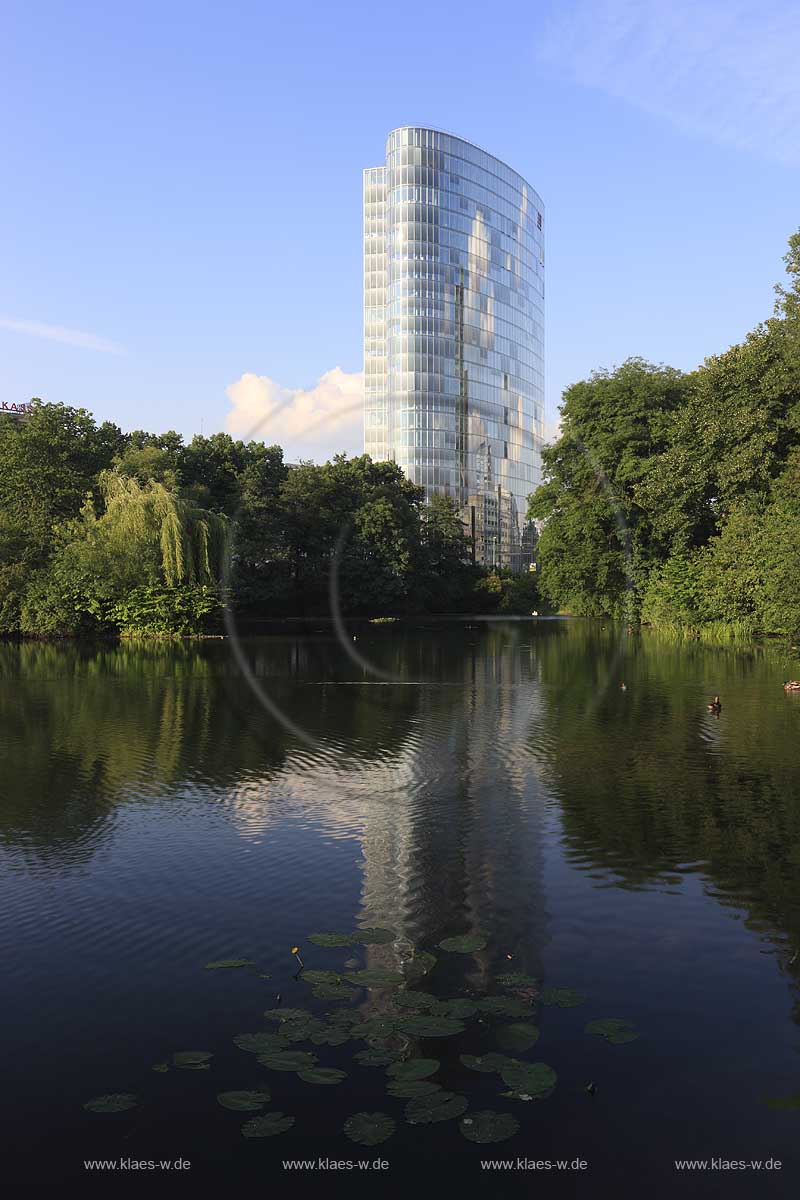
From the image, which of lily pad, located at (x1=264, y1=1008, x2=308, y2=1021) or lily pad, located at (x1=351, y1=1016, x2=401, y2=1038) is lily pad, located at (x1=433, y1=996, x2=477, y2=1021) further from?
lily pad, located at (x1=264, y1=1008, x2=308, y2=1021)

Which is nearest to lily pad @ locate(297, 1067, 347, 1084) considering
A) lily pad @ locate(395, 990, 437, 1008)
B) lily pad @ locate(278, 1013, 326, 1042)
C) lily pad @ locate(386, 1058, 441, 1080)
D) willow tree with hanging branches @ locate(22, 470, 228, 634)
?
lily pad @ locate(386, 1058, 441, 1080)

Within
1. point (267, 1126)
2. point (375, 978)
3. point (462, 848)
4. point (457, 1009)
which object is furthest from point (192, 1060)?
point (462, 848)

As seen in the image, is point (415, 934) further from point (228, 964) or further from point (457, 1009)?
point (228, 964)

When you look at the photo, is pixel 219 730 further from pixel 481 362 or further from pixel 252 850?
pixel 481 362

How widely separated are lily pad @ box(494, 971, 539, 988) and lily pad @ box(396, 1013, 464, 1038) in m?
1.13

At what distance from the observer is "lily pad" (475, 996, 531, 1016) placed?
9.90 m

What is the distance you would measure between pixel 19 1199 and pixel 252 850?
8774mm

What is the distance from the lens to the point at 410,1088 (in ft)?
27.8

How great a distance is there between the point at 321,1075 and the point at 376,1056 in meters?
0.64

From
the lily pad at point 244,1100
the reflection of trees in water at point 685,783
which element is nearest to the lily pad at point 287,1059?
the lily pad at point 244,1100

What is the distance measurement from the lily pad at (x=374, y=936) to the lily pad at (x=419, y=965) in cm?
54

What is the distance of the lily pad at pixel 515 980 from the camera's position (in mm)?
10602

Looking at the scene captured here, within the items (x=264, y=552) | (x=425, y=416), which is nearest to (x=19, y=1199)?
(x=264, y=552)

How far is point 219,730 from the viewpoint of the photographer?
28453mm
